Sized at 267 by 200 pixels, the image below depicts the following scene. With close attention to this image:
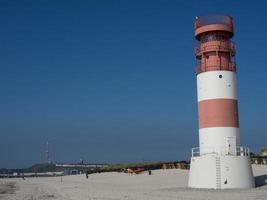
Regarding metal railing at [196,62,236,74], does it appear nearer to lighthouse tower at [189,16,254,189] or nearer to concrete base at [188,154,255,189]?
lighthouse tower at [189,16,254,189]

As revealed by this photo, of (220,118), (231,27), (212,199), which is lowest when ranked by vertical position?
(212,199)

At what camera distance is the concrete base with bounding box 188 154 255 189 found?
2691cm

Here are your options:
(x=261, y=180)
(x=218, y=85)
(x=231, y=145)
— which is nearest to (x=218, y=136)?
(x=231, y=145)

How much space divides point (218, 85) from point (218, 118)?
1.98m

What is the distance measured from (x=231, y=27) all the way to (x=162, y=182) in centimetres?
1234

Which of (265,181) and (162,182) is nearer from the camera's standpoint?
(265,181)

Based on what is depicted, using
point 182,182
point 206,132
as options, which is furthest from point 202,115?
point 182,182

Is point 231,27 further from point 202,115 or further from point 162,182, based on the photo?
point 162,182

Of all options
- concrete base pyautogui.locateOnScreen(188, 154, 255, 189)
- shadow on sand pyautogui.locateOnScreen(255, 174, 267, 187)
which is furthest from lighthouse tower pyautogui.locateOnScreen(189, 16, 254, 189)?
shadow on sand pyautogui.locateOnScreen(255, 174, 267, 187)

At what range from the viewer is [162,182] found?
3403cm

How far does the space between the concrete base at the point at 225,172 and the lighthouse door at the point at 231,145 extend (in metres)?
0.58

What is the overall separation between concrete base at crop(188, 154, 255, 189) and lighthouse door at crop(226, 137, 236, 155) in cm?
58

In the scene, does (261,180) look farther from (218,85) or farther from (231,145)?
(218,85)

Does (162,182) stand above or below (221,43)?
below
